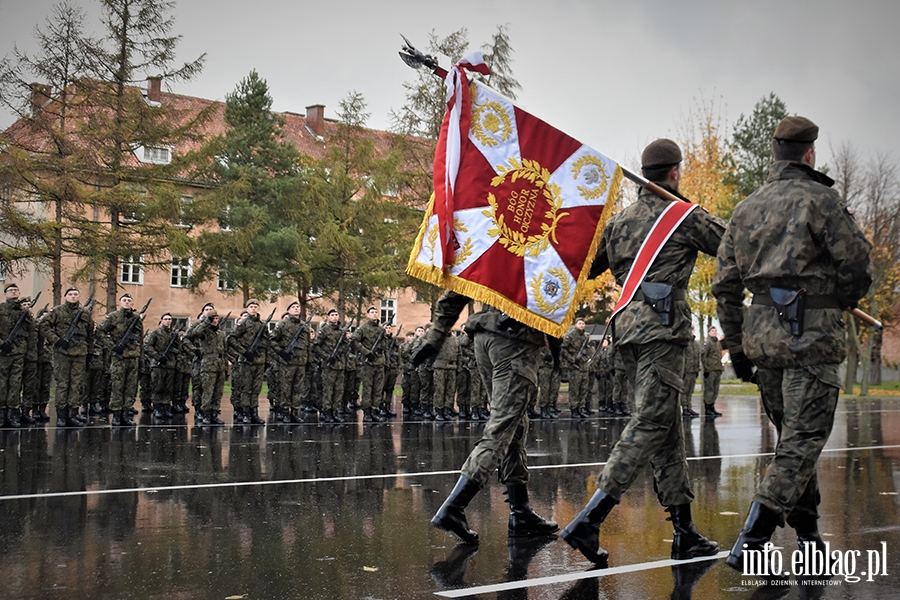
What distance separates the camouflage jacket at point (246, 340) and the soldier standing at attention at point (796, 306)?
1288 cm

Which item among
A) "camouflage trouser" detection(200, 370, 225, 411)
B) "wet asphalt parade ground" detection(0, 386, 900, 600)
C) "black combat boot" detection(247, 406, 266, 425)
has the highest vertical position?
"camouflage trouser" detection(200, 370, 225, 411)

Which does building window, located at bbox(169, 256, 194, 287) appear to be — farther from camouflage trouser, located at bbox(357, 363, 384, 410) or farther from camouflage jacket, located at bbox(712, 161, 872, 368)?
camouflage jacket, located at bbox(712, 161, 872, 368)

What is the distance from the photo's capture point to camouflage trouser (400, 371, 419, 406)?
67.9 feet

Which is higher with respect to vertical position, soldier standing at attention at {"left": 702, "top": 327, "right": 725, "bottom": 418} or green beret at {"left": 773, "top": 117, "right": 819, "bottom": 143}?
green beret at {"left": 773, "top": 117, "right": 819, "bottom": 143}

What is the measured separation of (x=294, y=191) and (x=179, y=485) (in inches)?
1209

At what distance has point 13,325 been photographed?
15.3m

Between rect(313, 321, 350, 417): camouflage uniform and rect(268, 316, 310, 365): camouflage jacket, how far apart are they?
2.22ft

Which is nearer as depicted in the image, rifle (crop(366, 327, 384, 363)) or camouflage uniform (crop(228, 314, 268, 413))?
camouflage uniform (crop(228, 314, 268, 413))

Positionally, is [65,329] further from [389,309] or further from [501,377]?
[389,309]

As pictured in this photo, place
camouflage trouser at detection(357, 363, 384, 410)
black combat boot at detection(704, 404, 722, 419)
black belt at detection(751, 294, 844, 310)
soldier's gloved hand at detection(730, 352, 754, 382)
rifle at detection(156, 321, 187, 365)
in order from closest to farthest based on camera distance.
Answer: black belt at detection(751, 294, 844, 310) < soldier's gloved hand at detection(730, 352, 754, 382) < rifle at detection(156, 321, 187, 365) < camouflage trouser at detection(357, 363, 384, 410) < black combat boot at detection(704, 404, 722, 419)

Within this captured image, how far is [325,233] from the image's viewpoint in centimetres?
3528

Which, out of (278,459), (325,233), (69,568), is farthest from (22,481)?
(325,233)

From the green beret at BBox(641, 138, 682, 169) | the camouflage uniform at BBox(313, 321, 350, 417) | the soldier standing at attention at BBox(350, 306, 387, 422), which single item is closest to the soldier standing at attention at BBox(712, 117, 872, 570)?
the green beret at BBox(641, 138, 682, 169)

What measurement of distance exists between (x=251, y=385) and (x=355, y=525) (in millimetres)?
10738
